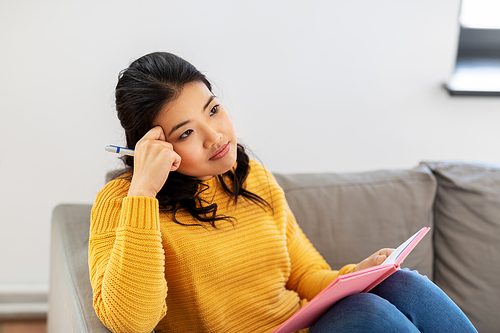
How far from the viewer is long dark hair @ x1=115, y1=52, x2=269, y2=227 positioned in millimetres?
964

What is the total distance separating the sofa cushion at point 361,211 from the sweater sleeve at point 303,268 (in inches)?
5.7

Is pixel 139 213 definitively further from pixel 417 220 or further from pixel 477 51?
pixel 477 51

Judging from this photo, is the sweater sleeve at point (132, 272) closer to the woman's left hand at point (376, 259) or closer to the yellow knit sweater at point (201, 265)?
the yellow knit sweater at point (201, 265)

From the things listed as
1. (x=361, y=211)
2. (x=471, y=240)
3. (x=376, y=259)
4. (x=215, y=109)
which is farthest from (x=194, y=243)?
(x=471, y=240)

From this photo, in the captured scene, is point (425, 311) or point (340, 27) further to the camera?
point (340, 27)

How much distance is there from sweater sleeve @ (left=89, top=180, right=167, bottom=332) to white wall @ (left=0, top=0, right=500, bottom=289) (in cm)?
82

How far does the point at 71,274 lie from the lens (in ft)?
3.51

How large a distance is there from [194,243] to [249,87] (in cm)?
89

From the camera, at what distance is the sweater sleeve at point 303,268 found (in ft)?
3.86

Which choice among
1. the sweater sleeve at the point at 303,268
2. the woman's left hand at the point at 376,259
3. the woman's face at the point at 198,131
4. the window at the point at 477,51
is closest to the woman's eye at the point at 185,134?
the woman's face at the point at 198,131

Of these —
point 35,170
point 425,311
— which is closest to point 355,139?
point 425,311

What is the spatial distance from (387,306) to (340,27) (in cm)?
121

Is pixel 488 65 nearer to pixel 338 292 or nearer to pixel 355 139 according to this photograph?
pixel 355 139

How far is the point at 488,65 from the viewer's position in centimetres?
203
